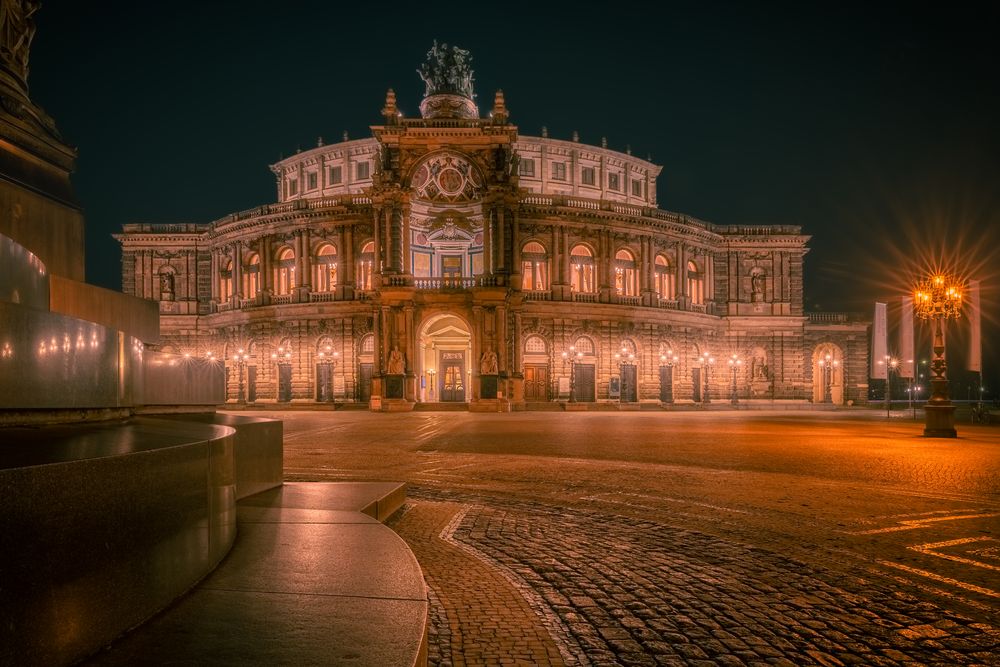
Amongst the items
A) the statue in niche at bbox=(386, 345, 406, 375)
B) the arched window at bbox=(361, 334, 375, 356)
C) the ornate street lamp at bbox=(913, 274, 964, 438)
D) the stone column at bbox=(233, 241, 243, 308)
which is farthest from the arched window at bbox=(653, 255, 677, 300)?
the stone column at bbox=(233, 241, 243, 308)

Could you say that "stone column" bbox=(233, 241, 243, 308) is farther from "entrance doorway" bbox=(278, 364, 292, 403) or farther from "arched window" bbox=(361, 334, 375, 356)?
"arched window" bbox=(361, 334, 375, 356)

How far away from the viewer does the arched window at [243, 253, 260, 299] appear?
169ft

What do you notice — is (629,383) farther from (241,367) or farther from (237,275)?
(237,275)

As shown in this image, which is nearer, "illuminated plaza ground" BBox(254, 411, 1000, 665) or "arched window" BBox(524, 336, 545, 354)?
"illuminated plaza ground" BBox(254, 411, 1000, 665)

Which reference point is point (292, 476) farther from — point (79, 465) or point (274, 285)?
point (274, 285)

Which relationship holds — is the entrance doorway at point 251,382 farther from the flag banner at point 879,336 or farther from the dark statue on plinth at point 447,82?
the flag banner at point 879,336

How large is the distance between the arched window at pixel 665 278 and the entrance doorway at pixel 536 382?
12.3 m

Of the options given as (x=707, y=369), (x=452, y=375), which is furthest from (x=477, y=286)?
(x=707, y=369)

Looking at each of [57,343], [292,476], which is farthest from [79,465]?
[292,476]

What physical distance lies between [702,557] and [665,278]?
48048 millimetres

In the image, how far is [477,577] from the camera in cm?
571

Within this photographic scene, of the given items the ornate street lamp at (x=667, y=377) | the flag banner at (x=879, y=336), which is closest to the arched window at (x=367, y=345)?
the ornate street lamp at (x=667, y=377)

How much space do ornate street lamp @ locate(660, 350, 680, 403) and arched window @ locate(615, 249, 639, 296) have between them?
5.28 metres

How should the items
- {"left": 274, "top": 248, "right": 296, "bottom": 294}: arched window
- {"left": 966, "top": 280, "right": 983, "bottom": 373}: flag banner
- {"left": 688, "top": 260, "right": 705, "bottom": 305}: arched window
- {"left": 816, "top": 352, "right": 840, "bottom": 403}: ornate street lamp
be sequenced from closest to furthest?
{"left": 966, "top": 280, "right": 983, "bottom": 373}: flag banner, {"left": 274, "top": 248, "right": 296, "bottom": 294}: arched window, {"left": 688, "top": 260, "right": 705, "bottom": 305}: arched window, {"left": 816, "top": 352, "right": 840, "bottom": 403}: ornate street lamp
